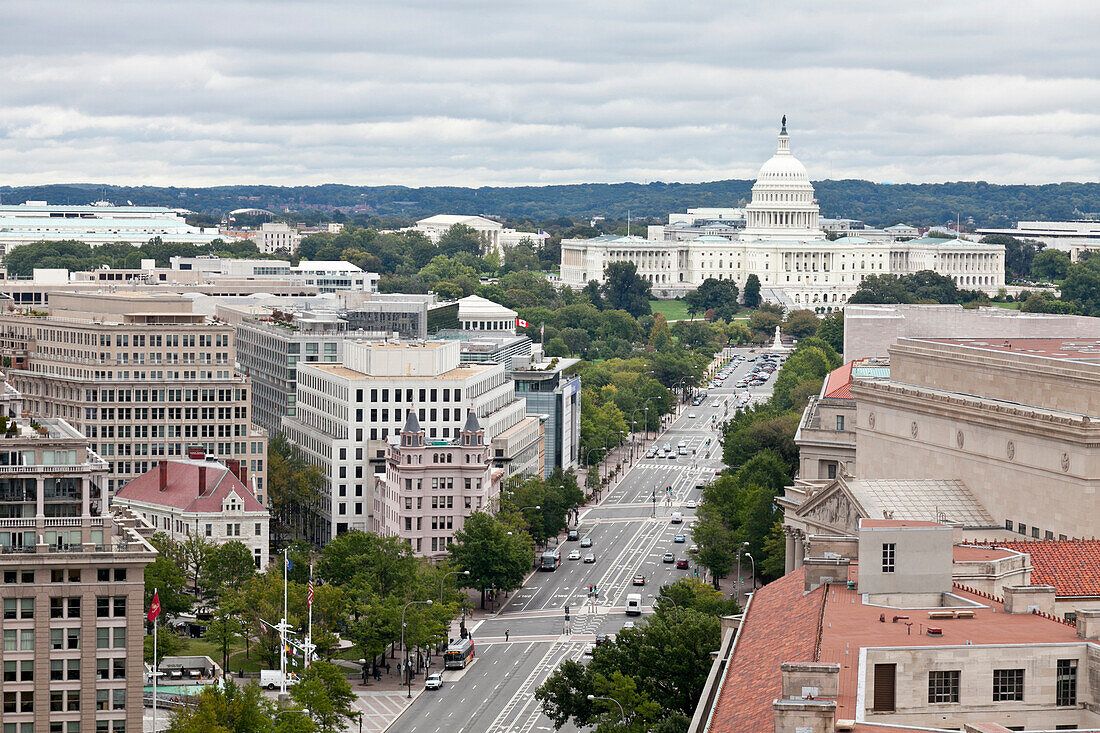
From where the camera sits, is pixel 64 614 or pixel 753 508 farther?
pixel 753 508

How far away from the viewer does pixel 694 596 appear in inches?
4663

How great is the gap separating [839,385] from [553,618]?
81.0 feet

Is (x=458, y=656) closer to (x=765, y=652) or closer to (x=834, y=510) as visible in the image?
(x=834, y=510)

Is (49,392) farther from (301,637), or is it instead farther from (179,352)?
(301,637)

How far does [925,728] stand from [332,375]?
125m

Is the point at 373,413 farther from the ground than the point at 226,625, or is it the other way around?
the point at 373,413

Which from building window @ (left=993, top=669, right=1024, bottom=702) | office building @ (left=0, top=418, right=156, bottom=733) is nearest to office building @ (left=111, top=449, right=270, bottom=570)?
office building @ (left=0, top=418, right=156, bottom=733)

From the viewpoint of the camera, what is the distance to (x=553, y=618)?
5566 inches

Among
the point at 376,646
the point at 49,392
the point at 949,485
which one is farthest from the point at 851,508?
the point at 49,392

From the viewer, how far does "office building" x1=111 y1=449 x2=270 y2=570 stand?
14338 cm

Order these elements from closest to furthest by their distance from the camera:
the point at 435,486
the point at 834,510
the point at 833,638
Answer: the point at 833,638 → the point at 834,510 → the point at 435,486

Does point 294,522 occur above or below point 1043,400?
below

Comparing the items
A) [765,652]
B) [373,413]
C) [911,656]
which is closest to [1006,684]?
[911,656]

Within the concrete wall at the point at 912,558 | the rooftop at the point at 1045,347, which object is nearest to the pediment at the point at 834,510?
the rooftop at the point at 1045,347
